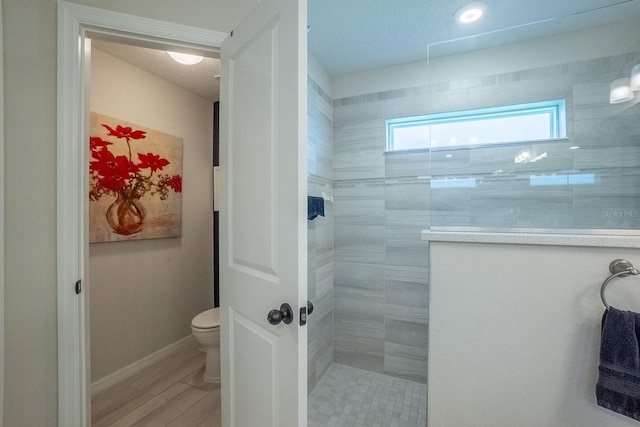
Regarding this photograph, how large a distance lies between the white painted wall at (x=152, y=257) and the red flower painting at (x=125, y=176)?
0.15 meters

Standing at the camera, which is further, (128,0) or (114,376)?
(114,376)

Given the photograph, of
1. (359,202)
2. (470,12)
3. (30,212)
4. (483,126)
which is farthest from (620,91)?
(30,212)

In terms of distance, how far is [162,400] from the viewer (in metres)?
1.79

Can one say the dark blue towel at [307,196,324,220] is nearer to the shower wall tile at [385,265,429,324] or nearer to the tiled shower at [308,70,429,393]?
the tiled shower at [308,70,429,393]

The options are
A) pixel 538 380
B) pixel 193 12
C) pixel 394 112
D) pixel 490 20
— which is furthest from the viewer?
pixel 394 112

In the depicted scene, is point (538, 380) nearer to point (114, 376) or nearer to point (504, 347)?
point (504, 347)

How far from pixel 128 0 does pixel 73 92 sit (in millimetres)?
479

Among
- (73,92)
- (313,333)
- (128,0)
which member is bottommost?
(313,333)

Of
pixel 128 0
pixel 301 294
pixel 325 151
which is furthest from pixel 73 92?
pixel 325 151

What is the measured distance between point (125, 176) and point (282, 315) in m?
1.91

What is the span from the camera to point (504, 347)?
1022 millimetres

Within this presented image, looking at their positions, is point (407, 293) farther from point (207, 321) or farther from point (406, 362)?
point (207, 321)

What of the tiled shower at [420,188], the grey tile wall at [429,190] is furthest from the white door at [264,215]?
the grey tile wall at [429,190]

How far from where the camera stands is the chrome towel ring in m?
0.86
